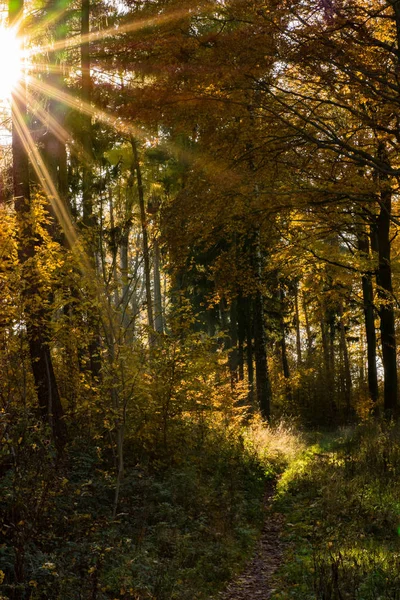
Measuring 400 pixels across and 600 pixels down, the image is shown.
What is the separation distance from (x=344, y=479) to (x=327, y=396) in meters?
17.7

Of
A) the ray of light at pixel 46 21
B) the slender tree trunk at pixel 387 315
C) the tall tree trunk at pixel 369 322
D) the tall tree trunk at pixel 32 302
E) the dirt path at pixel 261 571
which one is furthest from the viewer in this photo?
the tall tree trunk at pixel 369 322

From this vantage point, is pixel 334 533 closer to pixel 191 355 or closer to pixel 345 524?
pixel 345 524

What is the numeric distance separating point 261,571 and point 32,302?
15.8ft

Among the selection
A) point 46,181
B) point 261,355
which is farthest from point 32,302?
point 261,355

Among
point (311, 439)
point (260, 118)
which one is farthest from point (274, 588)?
point (311, 439)

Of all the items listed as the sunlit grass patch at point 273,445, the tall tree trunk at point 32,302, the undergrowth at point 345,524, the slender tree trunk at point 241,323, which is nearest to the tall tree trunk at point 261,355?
the sunlit grass patch at point 273,445

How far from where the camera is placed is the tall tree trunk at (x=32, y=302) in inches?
332

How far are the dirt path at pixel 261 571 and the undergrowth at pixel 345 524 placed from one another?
0.18 m

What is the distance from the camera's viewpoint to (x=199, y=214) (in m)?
8.69

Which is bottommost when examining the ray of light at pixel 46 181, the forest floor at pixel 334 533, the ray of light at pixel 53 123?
the forest floor at pixel 334 533

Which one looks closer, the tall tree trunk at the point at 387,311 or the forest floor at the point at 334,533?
the forest floor at the point at 334,533

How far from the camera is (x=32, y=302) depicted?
328 inches

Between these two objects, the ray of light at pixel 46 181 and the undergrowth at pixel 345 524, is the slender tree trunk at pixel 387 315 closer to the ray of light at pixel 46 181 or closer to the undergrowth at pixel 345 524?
the undergrowth at pixel 345 524

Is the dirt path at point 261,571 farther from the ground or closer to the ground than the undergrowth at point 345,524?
closer to the ground
